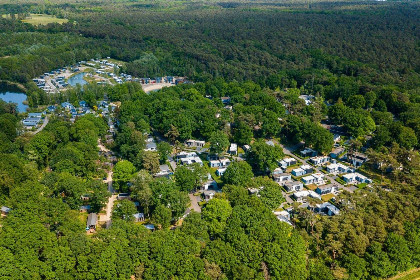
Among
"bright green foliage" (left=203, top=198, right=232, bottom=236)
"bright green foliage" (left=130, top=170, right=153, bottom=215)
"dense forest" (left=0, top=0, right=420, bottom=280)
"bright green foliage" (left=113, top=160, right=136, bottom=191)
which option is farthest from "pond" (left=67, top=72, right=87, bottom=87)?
"bright green foliage" (left=203, top=198, right=232, bottom=236)

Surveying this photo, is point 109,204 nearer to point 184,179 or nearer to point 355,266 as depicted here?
point 184,179

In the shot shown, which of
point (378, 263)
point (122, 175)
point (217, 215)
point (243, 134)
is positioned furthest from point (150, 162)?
point (378, 263)

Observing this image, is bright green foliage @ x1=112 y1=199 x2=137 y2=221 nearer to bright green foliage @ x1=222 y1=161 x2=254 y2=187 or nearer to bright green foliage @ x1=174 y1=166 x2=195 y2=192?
bright green foliage @ x1=174 y1=166 x2=195 y2=192

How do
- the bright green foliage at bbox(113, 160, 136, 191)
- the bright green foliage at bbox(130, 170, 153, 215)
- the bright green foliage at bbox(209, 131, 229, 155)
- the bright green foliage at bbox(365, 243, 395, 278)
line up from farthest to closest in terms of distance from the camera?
the bright green foliage at bbox(209, 131, 229, 155) → the bright green foliage at bbox(113, 160, 136, 191) → the bright green foliage at bbox(130, 170, 153, 215) → the bright green foliage at bbox(365, 243, 395, 278)

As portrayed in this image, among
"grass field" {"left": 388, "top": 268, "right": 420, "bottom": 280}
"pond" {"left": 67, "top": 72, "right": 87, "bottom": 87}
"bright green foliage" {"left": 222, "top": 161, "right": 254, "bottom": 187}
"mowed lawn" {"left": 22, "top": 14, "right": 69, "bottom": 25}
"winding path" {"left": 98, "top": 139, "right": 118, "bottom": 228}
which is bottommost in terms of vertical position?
"pond" {"left": 67, "top": 72, "right": 87, "bottom": 87}

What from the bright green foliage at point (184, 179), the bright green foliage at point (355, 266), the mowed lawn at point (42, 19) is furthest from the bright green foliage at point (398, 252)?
the mowed lawn at point (42, 19)

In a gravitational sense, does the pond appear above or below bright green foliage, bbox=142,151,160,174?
below

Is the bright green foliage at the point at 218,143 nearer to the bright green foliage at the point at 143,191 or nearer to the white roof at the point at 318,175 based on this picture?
the white roof at the point at 318,175

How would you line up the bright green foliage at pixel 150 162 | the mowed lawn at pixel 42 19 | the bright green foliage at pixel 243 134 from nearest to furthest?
the bright green foliage at pixel 150 162, the bright green foliage at pixel 243 134, the mowed lawn at pixel 42 19
